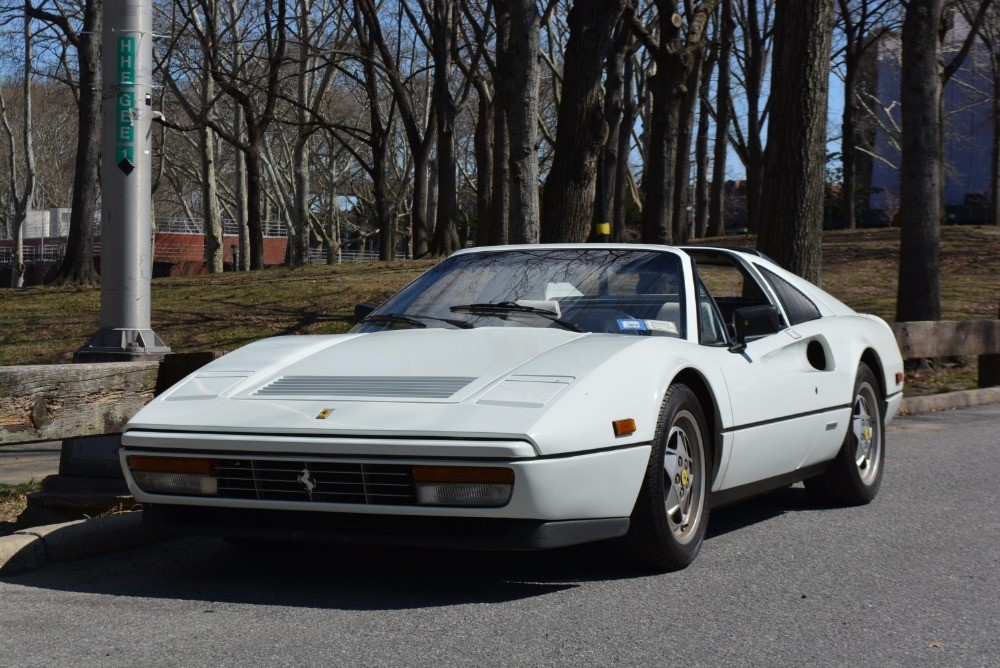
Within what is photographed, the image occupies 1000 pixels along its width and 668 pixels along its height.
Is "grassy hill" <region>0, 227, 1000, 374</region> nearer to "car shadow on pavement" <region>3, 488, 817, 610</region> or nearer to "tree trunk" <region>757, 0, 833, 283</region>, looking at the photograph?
"tree trunk" <region>757, 0, 833, 283</region>

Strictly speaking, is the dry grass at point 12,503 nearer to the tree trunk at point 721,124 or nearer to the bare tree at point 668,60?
the bare tree at point 668,60

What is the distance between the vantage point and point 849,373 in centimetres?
626

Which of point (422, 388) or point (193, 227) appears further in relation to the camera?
point (193, 227)

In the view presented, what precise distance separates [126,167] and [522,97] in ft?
24.9

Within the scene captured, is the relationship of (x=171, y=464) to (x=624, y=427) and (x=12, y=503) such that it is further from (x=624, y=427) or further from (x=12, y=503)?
(x=12, y=503)

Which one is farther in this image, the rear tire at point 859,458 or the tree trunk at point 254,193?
the tree trunk at point 254,193

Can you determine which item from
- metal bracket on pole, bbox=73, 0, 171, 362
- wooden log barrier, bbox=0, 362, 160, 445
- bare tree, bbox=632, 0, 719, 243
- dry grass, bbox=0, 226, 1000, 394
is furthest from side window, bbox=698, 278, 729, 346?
bare tree, bbox=632, 0, 719, 243

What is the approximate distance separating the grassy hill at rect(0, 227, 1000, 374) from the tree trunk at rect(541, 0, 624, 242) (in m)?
4.87

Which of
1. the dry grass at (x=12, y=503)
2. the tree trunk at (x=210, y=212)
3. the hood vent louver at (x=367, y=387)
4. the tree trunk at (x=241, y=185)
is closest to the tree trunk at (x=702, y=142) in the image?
the tree trunk at (x=241, y=185)

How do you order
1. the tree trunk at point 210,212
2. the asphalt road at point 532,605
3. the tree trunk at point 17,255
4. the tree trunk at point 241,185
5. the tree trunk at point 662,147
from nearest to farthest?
1. the asphalt road at point 532,605
2. the tree trunk at point 662,147
3. the tree trunk at point 210,212
4. the tree trunk at point 241,185
5. the tree trunk at point 17,255

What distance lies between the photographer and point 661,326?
17.0ft

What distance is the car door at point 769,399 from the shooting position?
5117 millimetres

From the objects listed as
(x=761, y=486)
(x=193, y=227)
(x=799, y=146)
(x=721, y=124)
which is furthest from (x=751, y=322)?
(x=193, y=227)

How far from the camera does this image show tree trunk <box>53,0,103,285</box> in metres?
22.9
